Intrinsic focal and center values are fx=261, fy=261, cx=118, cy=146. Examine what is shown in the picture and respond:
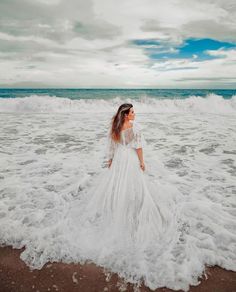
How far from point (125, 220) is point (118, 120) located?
4.88ft

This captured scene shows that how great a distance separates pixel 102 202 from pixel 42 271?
1.36 metres

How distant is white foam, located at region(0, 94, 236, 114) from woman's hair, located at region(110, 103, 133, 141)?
1974 cm

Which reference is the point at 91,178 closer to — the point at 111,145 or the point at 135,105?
the point at 111,145

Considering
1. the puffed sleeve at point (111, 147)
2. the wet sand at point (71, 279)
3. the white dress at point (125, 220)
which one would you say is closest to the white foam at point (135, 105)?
the puffed sleeve at point (111, 147)

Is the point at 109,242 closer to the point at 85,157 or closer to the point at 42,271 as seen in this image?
the point at 42,271

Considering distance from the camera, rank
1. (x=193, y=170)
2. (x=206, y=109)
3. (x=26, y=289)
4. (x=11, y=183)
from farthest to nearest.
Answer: (x=206, y=109)
(x=193, y=170)
(x=11, y=183)
(x=26, y=289)

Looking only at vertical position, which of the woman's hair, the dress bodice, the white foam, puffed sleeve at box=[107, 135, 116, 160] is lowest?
the white foam

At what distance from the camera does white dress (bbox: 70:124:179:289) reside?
3391mm

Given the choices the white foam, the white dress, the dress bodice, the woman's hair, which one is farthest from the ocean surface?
the white foam

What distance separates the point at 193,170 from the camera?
6902 mm

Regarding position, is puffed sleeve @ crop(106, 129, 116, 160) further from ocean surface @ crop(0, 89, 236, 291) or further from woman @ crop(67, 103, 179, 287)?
ocean surface @ crop(0, 89, 236, 291)

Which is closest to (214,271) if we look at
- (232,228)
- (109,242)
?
(232,228)

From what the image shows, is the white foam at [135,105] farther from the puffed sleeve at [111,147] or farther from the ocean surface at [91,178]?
the puffed sleeve at [111,147]

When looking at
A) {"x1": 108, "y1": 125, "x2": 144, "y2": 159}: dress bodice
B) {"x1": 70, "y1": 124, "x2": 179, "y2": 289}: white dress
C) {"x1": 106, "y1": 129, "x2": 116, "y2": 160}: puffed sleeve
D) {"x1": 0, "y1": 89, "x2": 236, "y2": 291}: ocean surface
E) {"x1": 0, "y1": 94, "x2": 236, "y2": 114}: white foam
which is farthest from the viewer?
{"x1": 0, "y1": 94, "x2": 236, "y2": 114}: white foam
